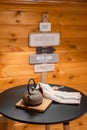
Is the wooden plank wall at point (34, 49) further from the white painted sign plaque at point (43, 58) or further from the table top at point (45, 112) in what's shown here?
the table top at point (45, 112)

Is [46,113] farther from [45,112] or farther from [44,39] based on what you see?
[44,39]

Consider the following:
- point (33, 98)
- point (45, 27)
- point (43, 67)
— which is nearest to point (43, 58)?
point (43, 67)

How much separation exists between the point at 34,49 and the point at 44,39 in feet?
0.41

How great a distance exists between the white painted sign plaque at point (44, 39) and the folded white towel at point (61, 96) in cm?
52

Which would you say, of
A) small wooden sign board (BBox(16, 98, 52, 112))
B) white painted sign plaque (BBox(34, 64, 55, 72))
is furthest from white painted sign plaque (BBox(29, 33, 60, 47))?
small wooden sign board (BBox(16, 98, 52, 112))

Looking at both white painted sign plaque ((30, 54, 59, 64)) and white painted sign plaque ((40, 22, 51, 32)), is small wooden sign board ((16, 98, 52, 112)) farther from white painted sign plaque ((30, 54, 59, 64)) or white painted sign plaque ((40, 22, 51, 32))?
white painted sign plaque ((40, 22, 51, 32))

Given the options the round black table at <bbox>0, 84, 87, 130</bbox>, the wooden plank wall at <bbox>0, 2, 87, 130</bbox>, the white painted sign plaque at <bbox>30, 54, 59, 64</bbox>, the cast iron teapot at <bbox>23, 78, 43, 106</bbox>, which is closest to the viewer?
the round black table at <bbox>0, 84, 87, 130</bbox>

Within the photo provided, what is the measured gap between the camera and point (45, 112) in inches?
58.9

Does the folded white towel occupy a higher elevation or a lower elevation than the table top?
higher

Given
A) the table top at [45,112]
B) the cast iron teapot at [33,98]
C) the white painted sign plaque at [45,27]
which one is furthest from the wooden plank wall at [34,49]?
the cast iron teapot at [33,98]

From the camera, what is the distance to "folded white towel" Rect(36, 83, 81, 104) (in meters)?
1.63

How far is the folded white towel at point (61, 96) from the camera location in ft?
5.34

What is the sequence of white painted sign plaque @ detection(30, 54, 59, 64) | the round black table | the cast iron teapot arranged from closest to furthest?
1. the round black table
2. the cast iron teapot
3. white painted sign plaque @ detection(30, 54, 59, 64)

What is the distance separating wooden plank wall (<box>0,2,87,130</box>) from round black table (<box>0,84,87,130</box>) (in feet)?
1.60
